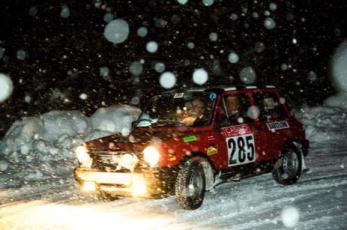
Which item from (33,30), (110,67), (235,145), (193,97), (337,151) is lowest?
(337,151)

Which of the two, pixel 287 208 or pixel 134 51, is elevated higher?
pixel 134 51

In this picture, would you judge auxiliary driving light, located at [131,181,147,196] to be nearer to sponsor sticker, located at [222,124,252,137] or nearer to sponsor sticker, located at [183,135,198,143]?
sponsor sticker, located at [183,135,198,143]

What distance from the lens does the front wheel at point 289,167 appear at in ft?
26.6

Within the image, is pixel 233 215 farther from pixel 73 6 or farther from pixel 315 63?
pixel 315 63

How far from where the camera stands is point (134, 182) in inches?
244

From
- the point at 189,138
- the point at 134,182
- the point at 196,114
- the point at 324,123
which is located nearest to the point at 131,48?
the point at 324,123

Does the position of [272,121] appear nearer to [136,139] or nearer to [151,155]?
[136,139]

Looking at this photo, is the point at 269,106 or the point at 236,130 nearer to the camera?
the point at 236,130

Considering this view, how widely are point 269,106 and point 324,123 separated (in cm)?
902

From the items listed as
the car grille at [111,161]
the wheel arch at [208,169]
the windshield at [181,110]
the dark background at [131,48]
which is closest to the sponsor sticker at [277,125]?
the windshield at [181,110]

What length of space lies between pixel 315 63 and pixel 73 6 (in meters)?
13.1

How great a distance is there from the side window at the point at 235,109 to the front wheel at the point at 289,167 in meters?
1.18

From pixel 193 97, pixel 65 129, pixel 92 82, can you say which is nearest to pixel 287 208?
pixel 193 97

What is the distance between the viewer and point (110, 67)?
16312 mm
